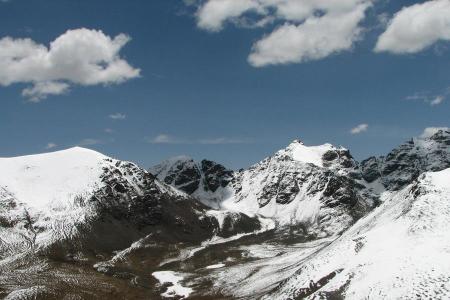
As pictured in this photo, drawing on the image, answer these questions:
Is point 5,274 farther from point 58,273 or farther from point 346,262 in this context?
point 346,262

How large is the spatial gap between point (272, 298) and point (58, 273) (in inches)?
3376

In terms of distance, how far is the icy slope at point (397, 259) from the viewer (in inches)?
2459

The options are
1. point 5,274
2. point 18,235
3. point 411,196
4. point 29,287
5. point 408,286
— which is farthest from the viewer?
point 18,235

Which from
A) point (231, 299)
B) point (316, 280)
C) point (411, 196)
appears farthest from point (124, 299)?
point (411, 196)

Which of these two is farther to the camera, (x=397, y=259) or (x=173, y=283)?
(x=173, y=283)

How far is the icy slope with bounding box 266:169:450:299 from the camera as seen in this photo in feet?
205

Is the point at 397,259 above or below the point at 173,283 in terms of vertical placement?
above

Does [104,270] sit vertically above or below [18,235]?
below

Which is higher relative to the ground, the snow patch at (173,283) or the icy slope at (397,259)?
the icy slope at (397,259)

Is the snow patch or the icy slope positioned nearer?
the icy slope

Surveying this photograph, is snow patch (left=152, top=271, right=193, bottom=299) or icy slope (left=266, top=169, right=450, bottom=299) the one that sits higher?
icy slope (left=266, top=169, right=450, bottom=299)

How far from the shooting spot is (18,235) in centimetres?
19288

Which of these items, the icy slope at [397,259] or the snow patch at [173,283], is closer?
the icy slope at [397,259]

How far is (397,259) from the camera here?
69188 mm
